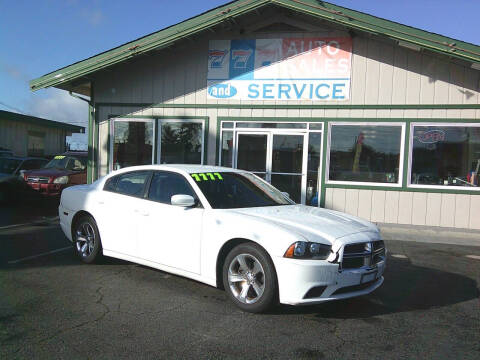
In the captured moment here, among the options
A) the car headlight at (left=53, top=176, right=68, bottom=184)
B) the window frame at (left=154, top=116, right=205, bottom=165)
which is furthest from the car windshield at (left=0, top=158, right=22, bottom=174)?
the window frame at (left=154, top=116, right=205, bottom=165)

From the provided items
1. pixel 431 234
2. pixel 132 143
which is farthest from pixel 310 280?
pixel 132 143

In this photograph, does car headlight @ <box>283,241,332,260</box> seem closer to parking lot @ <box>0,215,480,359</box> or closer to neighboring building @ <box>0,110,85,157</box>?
parking lot @ <box>0,215,480,359</box>

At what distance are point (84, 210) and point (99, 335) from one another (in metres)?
2.85

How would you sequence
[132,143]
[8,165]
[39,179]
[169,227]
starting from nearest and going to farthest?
[169,227], [132,143], [39,179], [8,165]

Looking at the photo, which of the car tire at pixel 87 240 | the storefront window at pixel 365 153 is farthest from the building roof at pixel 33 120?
the car tire at pixel 87 240

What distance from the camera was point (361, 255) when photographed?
170 inches

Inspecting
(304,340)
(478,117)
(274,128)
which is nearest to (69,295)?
(304,340)

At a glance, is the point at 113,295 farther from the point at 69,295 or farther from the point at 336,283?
the point at 336,283

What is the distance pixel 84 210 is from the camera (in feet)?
20.2

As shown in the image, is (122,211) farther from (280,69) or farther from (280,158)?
(280,69)

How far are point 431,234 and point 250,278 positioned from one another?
22.3 feet

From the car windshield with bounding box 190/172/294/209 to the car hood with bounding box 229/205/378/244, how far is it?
9.1 inches

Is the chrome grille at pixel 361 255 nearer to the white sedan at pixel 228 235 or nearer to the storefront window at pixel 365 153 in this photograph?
the white sedan at pixel 228 235

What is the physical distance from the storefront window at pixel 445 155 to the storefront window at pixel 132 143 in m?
7.07
